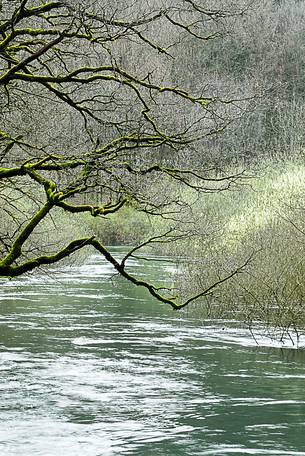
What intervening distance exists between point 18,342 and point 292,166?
1607cm

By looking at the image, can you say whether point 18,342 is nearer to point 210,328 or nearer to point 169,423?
point 210,328

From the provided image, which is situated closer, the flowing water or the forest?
the flowing water

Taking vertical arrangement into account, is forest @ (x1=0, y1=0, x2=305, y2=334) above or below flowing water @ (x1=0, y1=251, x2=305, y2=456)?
above

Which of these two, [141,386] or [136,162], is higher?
[136,162]

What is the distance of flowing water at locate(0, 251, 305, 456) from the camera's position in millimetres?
9438

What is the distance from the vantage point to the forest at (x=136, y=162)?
1021cm

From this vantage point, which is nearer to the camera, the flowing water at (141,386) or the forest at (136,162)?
the flowing water at (141,386)

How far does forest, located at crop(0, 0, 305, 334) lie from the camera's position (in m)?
10.2

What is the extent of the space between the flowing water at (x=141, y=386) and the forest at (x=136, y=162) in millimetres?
1064

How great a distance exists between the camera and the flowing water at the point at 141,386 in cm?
944

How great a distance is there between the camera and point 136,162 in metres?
12.0

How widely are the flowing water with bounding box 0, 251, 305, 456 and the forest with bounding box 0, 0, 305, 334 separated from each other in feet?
3.49

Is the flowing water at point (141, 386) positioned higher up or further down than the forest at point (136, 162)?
further down

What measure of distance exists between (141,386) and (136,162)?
9.73 ft
